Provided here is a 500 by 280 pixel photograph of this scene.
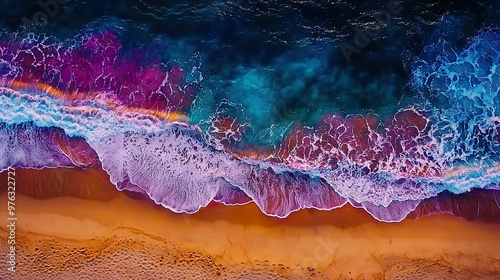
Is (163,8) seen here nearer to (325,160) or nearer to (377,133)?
(325,160)

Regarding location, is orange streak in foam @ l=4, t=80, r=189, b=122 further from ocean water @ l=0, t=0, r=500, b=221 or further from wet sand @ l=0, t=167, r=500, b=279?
wet sand @ l=0, t=167, r=500, b=279

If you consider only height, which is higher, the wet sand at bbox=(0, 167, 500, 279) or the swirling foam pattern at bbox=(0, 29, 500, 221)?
the swirling foam pattern at bbox=(0, 29, 500, 221)

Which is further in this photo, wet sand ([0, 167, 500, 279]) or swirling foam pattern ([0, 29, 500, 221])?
swirling foam pattern ([0, 29, 500, 221])

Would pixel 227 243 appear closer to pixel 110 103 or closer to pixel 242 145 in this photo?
pixel 242 145

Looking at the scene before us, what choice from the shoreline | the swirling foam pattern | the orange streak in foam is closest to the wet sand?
the shoreline

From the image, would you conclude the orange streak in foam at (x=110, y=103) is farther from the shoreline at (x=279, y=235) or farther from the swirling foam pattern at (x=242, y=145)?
the shoreline at (x=279, y=235)

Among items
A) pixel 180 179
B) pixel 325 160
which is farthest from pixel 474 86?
pixel 180 179

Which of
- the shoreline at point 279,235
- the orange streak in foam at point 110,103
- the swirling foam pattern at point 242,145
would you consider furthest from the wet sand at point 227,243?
the orange streak in foam at point 110,103
